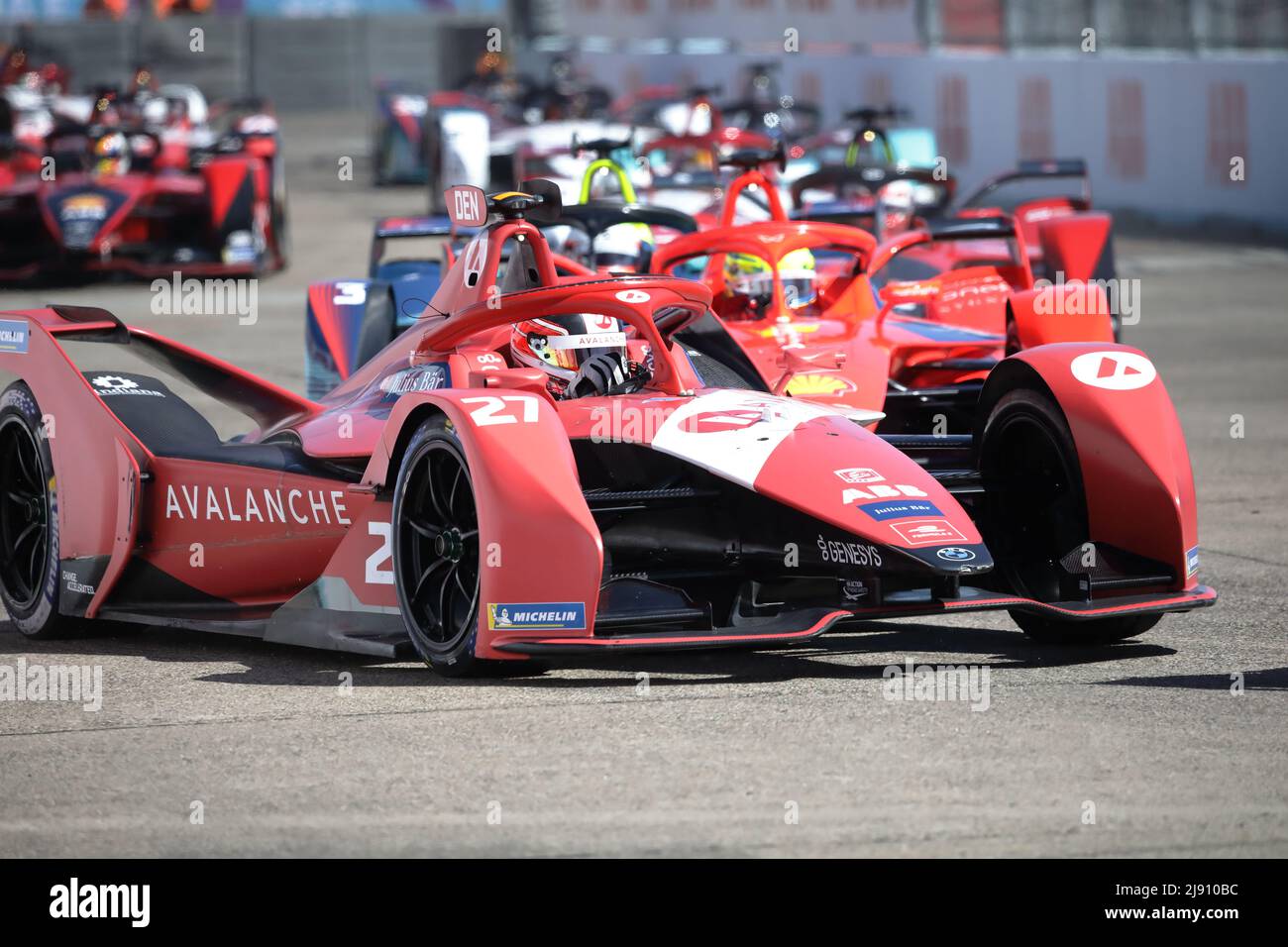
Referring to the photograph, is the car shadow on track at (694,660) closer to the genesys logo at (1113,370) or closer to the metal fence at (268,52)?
the genesys logo at (1113,370)

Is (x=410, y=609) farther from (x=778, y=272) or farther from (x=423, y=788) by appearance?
(x=778, y=272)

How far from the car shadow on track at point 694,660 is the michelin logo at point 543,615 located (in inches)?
11.1

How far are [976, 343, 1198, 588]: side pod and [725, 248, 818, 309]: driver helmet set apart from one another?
350 cm

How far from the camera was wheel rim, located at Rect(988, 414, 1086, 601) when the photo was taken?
709 cm

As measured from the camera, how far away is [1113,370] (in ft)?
23.6

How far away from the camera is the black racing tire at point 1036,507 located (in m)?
7.04

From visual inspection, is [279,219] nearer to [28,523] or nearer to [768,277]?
[768,277]

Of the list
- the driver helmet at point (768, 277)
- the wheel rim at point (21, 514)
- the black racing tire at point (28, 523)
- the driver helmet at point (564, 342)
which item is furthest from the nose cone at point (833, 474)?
the driver helmet at point (768, 277)

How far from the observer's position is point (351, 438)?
Answer: 7.45 meters

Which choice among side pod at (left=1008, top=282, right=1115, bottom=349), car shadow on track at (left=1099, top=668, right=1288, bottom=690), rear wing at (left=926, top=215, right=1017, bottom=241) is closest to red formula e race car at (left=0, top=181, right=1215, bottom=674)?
car shadow on track at (left=1099, top=668, right=1288, bottom=690)
